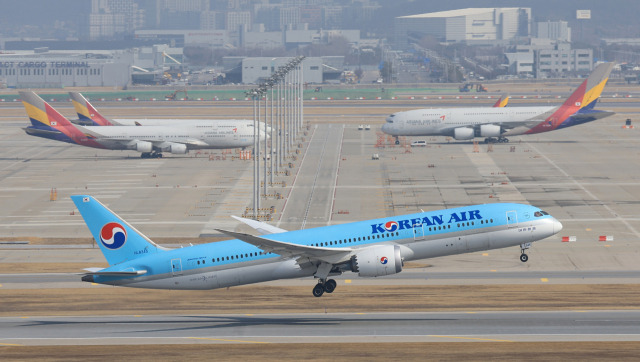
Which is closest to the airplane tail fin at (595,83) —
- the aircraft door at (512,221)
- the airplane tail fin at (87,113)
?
the airplane tail fin at (87,113)

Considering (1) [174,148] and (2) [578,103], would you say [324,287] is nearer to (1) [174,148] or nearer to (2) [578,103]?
(1) [174,148]

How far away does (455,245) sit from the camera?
226ft


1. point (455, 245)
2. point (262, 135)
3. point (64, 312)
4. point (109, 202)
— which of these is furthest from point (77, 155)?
point (455, 245)

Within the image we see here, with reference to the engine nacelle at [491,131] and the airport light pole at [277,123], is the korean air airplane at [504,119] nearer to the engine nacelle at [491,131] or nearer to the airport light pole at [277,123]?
the engine nacelle at [491,131]

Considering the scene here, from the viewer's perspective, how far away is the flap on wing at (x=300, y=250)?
65000 millimetres

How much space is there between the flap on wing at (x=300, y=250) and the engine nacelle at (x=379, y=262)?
1256 mm

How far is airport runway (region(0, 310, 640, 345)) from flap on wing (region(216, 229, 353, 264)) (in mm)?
4570

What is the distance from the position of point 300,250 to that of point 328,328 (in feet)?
18.4

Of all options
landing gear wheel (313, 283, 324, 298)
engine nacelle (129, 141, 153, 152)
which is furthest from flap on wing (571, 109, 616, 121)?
landing gear wheel (313, 283, 324, 298)

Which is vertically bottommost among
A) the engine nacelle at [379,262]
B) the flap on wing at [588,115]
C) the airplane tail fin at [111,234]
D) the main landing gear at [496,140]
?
the main landing gear at [496,140]

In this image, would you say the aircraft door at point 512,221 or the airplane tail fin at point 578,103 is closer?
the aircraft door at point 512,221

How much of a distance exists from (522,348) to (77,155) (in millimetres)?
123418

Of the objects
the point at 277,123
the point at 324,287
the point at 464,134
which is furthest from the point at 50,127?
the point at 324,287

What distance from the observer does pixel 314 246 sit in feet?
223
